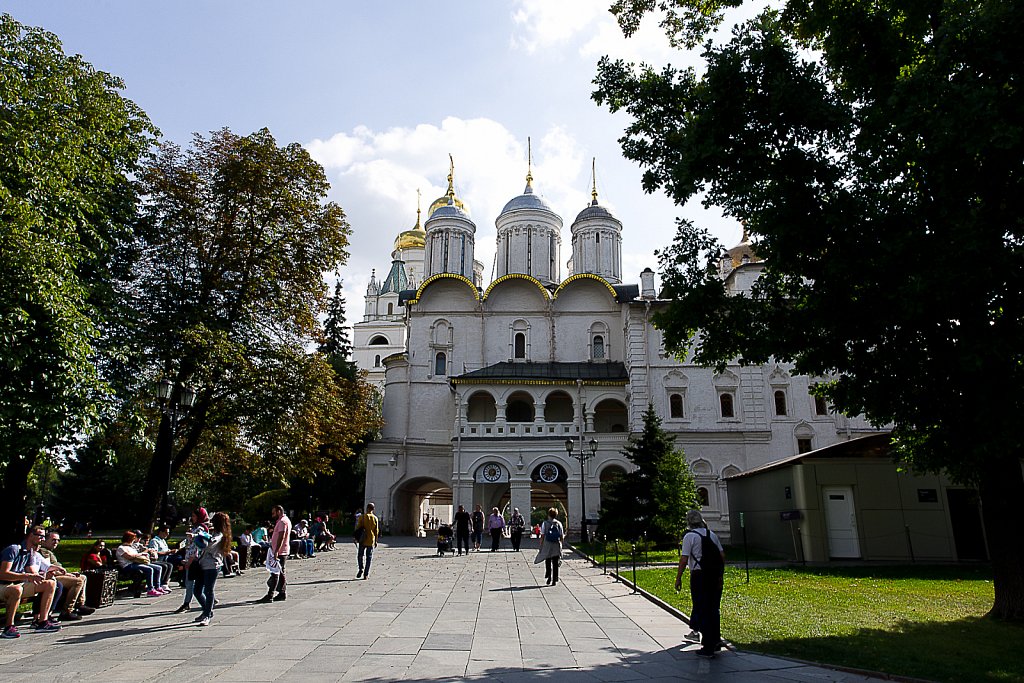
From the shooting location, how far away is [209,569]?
995cm

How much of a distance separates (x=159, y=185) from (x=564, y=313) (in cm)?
2554

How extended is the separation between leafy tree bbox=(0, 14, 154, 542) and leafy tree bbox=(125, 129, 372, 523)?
360 cm

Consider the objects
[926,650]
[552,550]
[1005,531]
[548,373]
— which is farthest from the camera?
[548,373]

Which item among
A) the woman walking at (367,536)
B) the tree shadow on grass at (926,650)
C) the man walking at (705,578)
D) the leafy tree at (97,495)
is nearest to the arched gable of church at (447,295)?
the leafy tree at (97,495)

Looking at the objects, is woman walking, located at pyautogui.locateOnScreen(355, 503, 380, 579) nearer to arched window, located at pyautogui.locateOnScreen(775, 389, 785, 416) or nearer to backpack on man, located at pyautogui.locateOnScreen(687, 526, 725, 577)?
backpack on man, located at pyautogui.locateOnScreen(687, 526, 725, 577)

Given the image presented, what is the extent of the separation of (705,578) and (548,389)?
31.1m

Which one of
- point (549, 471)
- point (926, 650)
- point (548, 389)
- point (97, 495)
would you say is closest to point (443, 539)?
point (549, 471)

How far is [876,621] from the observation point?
1033 cm

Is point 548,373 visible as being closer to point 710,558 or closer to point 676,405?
point 676,405

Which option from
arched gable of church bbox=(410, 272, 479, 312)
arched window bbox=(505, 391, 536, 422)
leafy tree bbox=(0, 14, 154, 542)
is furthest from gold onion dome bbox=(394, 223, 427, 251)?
leafy tree bbox=(0, 14, 154, 542)

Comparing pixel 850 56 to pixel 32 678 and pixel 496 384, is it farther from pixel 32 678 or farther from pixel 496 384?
pixel 496 384

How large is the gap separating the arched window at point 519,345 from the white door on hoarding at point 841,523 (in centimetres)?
2520

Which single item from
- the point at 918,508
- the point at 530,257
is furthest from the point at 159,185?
the point at 530,257

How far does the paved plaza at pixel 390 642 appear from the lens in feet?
23.0
